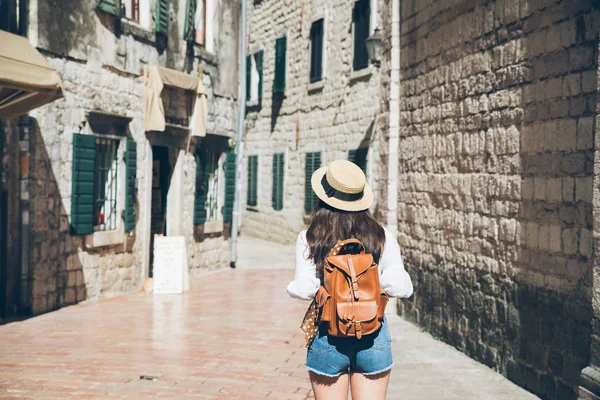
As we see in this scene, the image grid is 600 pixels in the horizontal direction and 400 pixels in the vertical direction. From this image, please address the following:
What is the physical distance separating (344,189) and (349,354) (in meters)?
0.71

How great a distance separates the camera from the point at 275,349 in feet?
27.7

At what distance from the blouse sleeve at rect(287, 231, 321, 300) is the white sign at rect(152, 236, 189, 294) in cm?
915

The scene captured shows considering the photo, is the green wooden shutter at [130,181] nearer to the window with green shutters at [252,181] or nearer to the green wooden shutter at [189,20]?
the green wooden shutter at [189,20]

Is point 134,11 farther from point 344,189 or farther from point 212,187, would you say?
point 344,189

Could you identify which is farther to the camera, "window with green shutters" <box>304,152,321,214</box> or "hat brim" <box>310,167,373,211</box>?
"window with green shutters" <box>304,152,321,214</box>

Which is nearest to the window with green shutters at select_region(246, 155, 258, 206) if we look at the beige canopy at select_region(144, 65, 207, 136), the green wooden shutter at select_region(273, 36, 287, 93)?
the green wooden shutter at select_region(273, 36, 287, 93)

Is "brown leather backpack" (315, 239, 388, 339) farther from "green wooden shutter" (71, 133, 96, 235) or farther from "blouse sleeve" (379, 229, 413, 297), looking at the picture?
"green wooden shutter" (71, 133, 96, 235)

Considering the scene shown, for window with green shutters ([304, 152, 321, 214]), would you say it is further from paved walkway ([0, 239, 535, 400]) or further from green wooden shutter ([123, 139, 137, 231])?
paved walkway ([0, 239, 535, 400])

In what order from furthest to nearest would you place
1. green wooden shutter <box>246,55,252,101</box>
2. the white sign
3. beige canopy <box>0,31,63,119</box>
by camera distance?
1. green wooden shutter <box>246,55,252,101</box>
2. the white sign
3. beige canopy <box>0,31,63,119</box>

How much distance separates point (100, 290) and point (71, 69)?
10.4ft

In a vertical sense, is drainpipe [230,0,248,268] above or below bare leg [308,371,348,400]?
above

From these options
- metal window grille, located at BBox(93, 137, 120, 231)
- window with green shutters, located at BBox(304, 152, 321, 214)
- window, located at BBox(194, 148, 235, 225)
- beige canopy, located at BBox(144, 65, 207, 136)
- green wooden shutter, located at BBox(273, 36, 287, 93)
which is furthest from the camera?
green wooden shutter, located at BBox(273, 36, 287, 93)

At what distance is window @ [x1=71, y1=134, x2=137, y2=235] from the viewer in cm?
1112

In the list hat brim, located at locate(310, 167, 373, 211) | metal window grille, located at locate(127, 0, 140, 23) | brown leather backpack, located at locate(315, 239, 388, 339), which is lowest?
brown leather backpack, located at locate(315, 239, 388, 339)
